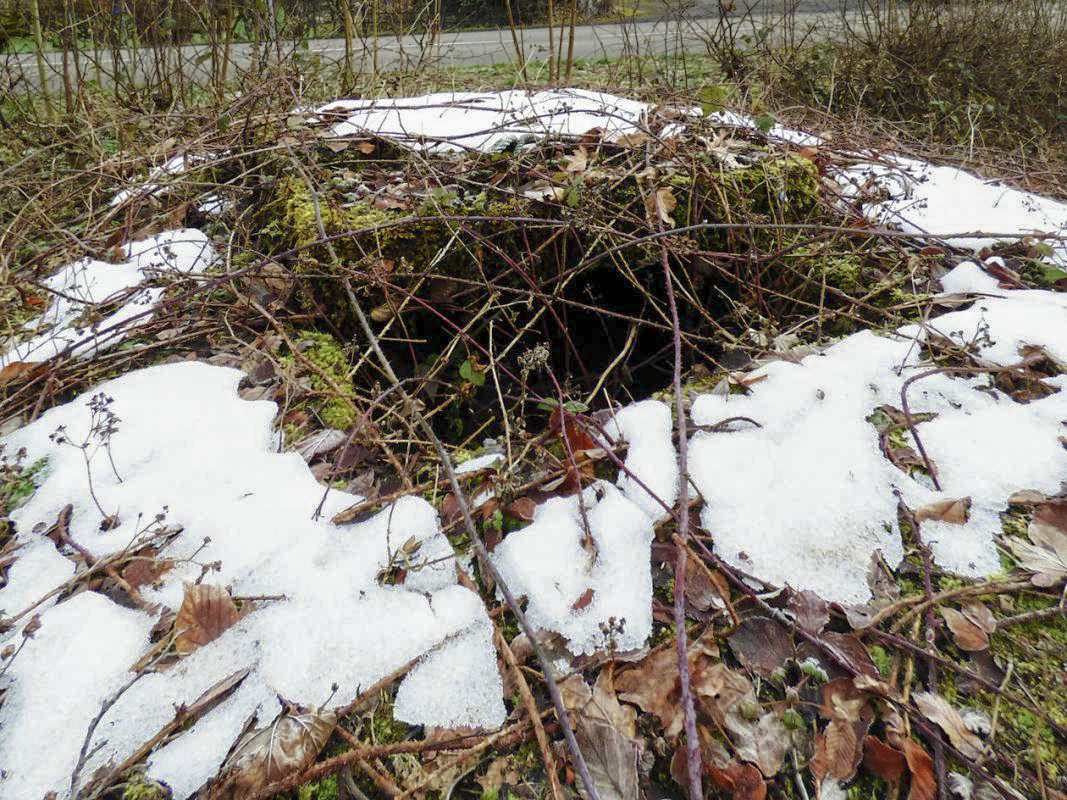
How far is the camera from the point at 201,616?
1156 mm

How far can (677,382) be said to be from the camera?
147cm

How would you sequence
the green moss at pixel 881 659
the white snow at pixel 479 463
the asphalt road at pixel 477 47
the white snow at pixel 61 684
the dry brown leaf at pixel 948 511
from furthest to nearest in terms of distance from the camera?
the asphalt road at pixel 477 47 < the white snow at pixel 479 463 < the dry brown leaf at pixel 948 511 < the green moss at pixel 881 659 < the white snow at pixel 61 684

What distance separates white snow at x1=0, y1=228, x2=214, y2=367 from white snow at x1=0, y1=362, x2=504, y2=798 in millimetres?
379

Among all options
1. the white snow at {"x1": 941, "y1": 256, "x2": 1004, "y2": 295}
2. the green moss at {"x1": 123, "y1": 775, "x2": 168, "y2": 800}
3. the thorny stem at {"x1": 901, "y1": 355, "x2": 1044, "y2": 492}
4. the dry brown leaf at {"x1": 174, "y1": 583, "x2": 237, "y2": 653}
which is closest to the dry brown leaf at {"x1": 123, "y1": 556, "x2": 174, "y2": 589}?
the dry brown leaf at {"x1": 174, "y1": 583, "x2": 237, "y2": 653}

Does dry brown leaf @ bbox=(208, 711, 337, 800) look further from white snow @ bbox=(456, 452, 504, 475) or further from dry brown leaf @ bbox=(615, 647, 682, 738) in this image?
white snow @ bbox=(456, 452, 504, 475)

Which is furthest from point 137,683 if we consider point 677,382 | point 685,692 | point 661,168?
point 661,168

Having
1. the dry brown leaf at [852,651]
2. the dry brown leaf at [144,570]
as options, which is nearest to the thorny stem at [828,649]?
the dry brown leaf at [852,651]

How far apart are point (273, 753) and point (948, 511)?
4.74ft

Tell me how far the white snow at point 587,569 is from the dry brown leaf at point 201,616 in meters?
0.56

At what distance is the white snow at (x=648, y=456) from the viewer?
1.36m

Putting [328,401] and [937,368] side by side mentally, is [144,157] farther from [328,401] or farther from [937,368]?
[937,368]

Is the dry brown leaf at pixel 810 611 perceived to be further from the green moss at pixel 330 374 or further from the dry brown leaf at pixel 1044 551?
the green moss at pixel 330 374

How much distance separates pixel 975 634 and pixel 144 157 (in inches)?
145

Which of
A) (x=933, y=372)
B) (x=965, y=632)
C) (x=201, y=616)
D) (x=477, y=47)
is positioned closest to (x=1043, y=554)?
(x=965, y=632)
